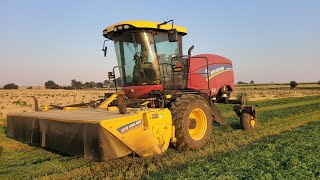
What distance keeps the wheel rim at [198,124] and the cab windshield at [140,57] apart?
121cm

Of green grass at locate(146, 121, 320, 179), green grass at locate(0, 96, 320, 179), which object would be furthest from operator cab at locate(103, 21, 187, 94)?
green grass at locate(146, 121, 320, 179)

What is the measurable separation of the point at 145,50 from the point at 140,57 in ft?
0.70

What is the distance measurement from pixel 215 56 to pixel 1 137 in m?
6.74

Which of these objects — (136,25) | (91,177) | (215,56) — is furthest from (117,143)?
(215,56)

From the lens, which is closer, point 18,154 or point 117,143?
point 117,143

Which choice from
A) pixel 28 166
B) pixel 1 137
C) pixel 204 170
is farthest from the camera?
pixel 1 137

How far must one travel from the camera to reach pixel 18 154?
6965 millimetres

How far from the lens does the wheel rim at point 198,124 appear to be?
688 centimetres

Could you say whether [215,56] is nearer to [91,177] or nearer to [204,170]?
[204,170]

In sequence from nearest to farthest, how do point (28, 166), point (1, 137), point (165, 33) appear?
point (28, 166), point (165, 33), point (1, 137)

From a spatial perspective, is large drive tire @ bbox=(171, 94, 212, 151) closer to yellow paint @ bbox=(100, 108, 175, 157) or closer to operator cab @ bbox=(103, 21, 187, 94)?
yellow paint @ bbox=(100, 108, 175, 157)

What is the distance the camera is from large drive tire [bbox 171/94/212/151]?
6.18 meters

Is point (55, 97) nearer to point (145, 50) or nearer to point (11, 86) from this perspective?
point (145, 50)

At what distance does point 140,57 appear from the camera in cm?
735
